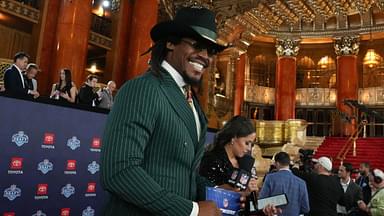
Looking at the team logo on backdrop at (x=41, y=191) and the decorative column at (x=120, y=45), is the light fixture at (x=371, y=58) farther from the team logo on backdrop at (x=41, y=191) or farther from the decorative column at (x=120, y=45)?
the team logo on backdrop at (x=41, y=191)

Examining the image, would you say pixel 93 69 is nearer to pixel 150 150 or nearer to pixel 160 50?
pixel 160 50

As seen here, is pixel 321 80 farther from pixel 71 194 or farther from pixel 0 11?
pixel 71 194

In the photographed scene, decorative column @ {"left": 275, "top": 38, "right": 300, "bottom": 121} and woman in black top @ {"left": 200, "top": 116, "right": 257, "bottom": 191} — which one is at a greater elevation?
decorative column @ {"left": 275, "top": 38, "right": 300, "bottom": 121}

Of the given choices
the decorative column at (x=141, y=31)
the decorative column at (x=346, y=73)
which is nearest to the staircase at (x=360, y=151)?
the decorative column at (x=346, y=73)

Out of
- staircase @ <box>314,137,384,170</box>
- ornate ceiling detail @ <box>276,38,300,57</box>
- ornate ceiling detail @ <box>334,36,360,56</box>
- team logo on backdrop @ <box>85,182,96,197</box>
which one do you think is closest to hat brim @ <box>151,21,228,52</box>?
team logo on backdrop @ <box>85,182,96,197</box>

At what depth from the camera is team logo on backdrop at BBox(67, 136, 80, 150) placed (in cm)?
448

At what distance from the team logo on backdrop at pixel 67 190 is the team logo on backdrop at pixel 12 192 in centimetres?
56

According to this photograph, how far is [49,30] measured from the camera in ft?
33.8

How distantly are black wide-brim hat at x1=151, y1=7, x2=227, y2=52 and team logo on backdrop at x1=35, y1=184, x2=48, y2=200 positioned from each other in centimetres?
349

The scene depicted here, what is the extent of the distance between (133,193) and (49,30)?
34.3 feet

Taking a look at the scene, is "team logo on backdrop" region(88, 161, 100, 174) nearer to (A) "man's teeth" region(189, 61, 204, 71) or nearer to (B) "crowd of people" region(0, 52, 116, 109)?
(B) "crowd of people" region(0, 52, 116, 109)

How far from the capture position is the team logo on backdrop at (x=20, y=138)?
3920 mm

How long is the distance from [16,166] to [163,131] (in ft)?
11.2

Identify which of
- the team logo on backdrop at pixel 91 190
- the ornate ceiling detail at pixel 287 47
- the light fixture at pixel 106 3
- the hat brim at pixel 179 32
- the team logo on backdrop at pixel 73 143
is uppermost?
the ornate ceiling detail at pixel 287 47
